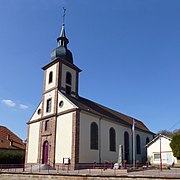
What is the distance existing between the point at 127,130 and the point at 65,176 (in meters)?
20.4

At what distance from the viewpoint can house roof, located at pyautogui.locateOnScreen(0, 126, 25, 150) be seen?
36.4 m

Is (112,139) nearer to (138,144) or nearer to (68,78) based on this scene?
(138,144)

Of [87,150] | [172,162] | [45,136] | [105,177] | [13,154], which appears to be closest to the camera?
[105,177]

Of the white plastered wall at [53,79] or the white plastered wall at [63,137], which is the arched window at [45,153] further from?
the white plastered wall at [53,79]

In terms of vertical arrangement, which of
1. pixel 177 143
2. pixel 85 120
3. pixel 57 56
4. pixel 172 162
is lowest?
pixel 172 162

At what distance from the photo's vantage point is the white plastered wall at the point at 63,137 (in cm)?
2564

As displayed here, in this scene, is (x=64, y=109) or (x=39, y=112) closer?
(x=64, y=109)

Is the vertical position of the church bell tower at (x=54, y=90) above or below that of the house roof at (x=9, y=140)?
above

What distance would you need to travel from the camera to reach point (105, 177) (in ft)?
50.8

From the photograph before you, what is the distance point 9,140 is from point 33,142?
29.6 ft

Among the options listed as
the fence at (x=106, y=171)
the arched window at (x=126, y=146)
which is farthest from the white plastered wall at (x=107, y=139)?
the fence at (x=106, y=171)

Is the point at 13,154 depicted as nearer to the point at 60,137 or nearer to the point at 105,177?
the point at 60,137

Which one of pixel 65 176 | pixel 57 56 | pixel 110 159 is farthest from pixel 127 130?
pixel 65 176

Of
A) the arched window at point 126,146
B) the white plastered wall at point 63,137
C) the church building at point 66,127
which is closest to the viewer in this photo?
the white plastered wall at point 63,137
